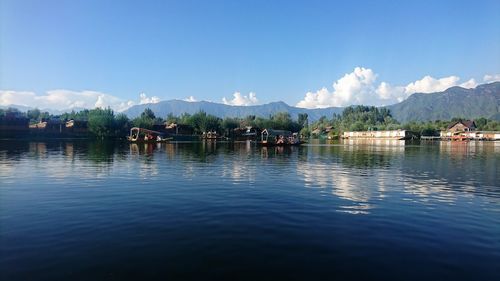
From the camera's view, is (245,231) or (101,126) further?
(101,126)

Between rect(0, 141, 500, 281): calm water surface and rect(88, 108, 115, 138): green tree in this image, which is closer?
rect(0, 141, 500, 281): calm water surface

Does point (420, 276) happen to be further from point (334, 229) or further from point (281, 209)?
point (281, 209)

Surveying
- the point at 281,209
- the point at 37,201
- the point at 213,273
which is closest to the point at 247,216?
the point at 281,209

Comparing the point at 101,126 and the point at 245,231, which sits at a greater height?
the point at 101,126

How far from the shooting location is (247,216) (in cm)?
1816

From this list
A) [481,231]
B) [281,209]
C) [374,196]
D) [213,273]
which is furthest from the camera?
[374,196]

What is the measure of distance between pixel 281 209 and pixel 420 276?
975 cm

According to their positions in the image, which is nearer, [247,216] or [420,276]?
Answer: [420,276]

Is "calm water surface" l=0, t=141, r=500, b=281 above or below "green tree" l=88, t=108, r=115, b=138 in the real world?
below

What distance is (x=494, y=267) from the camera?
11789mm

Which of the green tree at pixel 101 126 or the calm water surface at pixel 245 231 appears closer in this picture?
the calm water surface at pixel 245 231

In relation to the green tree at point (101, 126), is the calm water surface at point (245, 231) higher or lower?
lower

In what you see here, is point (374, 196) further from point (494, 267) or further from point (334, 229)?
point (494, 267)

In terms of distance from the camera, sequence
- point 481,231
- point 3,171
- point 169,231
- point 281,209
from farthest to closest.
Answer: point 3,171, point 281,209, point 481,231, point 169,231
